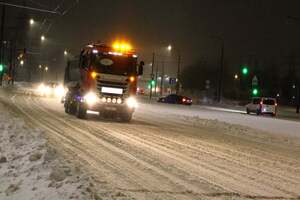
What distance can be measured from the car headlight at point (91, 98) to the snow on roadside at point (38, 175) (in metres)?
10.9

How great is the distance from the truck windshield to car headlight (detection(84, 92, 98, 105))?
1.11 metres

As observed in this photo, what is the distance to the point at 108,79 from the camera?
27.8 m

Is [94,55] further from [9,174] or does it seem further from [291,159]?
[9,174]

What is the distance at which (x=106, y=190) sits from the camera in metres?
10.1

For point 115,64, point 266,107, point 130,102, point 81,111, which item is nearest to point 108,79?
point 115,64

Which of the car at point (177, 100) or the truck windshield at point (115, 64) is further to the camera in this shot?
the car at point (177, 100)


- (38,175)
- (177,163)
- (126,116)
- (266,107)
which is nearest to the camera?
(38,175)

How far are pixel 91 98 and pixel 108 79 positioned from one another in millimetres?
1153

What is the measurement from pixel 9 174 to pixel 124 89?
16.2m

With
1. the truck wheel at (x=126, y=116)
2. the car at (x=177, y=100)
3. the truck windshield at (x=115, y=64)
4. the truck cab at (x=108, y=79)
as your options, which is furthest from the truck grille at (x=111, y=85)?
the car at (x=177, y=100)

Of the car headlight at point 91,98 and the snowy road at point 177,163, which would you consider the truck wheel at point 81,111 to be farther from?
the snowy road at point 177,163

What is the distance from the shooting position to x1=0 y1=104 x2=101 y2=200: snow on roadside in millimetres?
9766

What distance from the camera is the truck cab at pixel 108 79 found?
1092 inches

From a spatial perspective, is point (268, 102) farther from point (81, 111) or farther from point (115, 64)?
point (81, 111)
